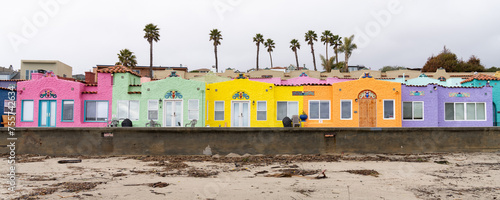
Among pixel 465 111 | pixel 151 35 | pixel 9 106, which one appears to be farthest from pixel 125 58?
pixel 465 111

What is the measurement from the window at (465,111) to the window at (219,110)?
589 inches

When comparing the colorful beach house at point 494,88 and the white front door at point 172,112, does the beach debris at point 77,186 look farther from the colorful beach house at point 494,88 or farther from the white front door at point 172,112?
the colorful beach house at point 494,88

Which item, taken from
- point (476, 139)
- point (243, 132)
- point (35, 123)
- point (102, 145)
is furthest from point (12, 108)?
point (476, 139)

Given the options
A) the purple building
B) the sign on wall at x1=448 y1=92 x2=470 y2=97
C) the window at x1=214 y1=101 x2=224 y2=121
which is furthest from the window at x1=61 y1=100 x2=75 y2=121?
the sign on wall at x1=448 y1=92 x2=470 y2=97

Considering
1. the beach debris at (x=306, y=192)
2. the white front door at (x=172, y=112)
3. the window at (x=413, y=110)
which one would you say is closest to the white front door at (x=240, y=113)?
the white front door at (x=172, y=112)

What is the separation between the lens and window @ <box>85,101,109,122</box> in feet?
75.0

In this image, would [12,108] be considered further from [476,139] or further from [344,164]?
[476,139]

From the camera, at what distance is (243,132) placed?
15.3m

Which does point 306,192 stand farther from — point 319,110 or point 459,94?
point 459,94

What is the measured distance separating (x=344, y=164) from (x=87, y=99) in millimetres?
17067

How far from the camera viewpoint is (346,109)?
75.2 feet

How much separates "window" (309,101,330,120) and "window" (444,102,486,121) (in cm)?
819

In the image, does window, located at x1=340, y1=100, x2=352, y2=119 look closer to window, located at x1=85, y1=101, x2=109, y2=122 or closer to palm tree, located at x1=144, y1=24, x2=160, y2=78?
window, located at x1=85, y1=101, x2=109, y2=122

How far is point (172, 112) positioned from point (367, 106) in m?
12.3
